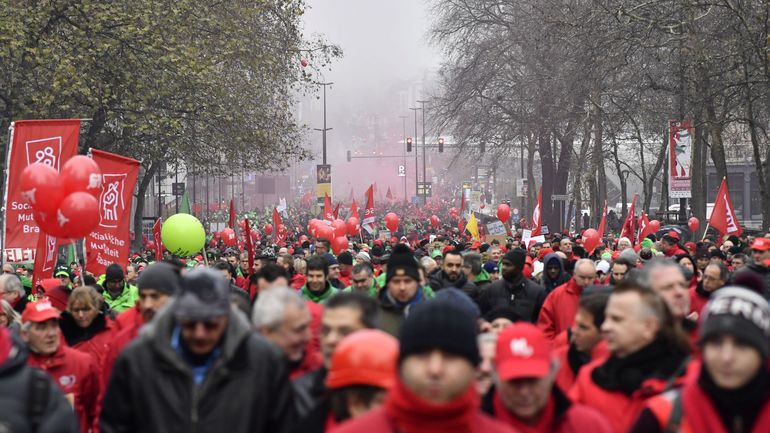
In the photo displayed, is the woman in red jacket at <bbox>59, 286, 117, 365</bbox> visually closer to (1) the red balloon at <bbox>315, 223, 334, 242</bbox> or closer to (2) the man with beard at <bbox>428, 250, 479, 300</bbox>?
(2) the man with beard at <bbox>428, 250, 479, 300</bbox>

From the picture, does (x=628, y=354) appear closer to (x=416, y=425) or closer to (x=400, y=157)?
(x=416, y=425)

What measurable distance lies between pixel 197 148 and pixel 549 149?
60.0 feet

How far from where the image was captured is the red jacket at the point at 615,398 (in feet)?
16.1

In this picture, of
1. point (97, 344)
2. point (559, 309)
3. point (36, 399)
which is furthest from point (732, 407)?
point (559, 309)

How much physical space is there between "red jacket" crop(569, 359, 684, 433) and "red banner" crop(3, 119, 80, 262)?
9.50 meters

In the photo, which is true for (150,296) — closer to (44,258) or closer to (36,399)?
(36,399)

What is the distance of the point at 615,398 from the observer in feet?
16.7

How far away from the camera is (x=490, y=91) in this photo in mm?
47312

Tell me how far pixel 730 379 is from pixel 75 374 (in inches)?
159

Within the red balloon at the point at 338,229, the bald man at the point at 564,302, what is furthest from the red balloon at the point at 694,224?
the bald man at the point at 564,302

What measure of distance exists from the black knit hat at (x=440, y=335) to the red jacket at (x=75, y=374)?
3.64m

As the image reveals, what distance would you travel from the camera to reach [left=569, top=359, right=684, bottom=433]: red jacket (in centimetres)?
490

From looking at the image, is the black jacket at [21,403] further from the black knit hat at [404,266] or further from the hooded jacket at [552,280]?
the hooded jacket at [552,280]

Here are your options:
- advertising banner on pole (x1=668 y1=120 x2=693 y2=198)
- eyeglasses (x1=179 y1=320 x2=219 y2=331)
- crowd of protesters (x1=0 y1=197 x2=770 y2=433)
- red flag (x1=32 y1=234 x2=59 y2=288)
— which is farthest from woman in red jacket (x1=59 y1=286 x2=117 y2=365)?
advertising banner on pole (x1=668 y1=120 x2=693 y2=198)
